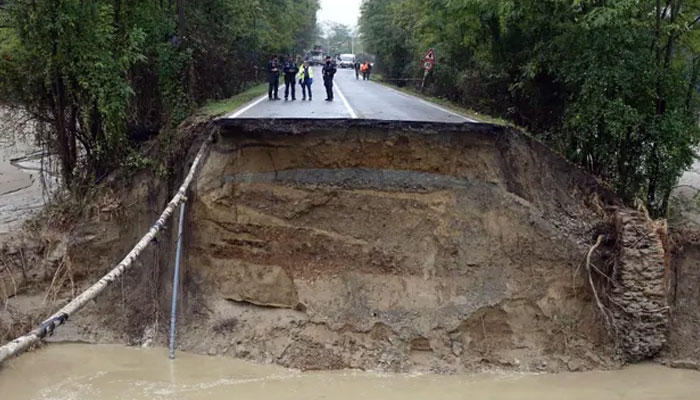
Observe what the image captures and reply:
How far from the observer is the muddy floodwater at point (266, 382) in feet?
29.9

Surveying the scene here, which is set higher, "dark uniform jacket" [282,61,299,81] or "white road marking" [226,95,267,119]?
"dark uniform jacket" [282,61,299,81]

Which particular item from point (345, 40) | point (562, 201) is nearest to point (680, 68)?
point (562, 201)

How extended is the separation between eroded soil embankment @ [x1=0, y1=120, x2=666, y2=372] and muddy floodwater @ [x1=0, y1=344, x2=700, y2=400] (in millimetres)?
371

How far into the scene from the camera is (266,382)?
9.59 m

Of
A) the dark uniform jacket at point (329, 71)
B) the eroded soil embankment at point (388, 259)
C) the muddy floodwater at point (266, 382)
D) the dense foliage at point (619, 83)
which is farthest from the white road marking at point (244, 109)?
the dense foliage at point (619, 83)

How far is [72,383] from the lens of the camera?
Answer: 9391 mm

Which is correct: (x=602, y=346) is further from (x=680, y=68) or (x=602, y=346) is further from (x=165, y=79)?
(x=165, y=79)

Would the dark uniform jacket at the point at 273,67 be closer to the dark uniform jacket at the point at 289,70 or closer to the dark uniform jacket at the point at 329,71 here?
the dark uniform jacket at the point at 289,70

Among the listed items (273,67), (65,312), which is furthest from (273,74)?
(65,312)

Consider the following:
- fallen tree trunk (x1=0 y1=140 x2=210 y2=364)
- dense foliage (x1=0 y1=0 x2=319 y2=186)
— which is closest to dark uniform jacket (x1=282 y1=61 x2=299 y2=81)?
dense foliage (x1=0 y1=0 x2=319 y2=186)

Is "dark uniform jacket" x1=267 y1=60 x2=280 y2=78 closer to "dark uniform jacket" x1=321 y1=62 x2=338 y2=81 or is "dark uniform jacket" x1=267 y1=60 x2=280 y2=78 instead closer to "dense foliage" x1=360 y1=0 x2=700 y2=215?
"dark uniform jacket" x1=321 y1=62 x2=338 y2=81

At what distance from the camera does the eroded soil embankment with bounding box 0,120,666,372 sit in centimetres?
1041

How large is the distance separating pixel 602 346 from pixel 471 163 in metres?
3.62

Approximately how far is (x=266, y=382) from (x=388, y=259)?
9.60ft
